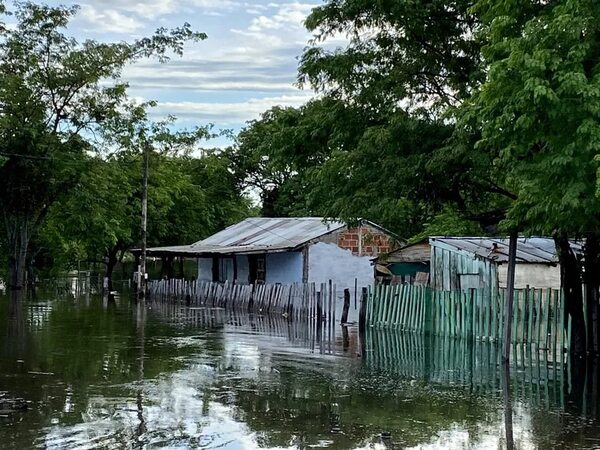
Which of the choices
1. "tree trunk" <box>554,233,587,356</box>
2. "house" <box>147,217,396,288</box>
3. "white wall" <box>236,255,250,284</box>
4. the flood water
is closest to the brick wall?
"house" <box>147,217,396,288</box>

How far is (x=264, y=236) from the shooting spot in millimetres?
39562

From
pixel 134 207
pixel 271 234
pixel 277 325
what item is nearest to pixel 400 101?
pixel 277 325

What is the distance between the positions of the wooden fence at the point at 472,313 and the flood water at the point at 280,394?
25.3 inches

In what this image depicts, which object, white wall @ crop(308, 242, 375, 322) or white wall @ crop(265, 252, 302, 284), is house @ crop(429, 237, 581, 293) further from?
white wall @ crop(265, 252, 302, 284)

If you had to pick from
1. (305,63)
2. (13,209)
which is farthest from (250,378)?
(13,209)

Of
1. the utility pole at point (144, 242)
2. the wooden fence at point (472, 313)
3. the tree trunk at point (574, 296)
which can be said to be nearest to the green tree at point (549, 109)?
the tree trunk at point (574, 296)

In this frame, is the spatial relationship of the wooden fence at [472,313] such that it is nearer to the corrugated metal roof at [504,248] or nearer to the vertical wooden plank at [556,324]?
the vertical wooden plank at [556,324]

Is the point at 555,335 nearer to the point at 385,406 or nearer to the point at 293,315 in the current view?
the point at 385,406

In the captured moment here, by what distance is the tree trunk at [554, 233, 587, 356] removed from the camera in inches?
647

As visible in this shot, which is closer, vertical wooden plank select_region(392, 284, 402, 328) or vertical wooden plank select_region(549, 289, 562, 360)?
vertical wooden plank select_region(549, 289, 562, 360)

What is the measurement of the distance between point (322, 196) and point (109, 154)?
85.3ft

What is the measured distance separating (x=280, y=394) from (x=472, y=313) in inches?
323

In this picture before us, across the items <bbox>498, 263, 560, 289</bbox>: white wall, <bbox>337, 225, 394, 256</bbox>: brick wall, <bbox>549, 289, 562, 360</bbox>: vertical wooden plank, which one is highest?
<bbox>337, 225, 394, 256</bbox>: brick wall

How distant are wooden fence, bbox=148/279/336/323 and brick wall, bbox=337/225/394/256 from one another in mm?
4180
